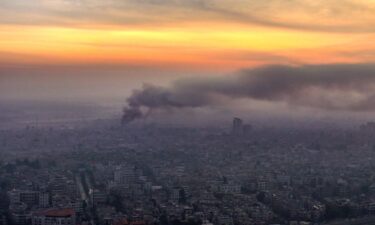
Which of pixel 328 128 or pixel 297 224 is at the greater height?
pixel 328 128

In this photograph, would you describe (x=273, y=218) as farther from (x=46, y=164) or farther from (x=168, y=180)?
(x=46, y=164)

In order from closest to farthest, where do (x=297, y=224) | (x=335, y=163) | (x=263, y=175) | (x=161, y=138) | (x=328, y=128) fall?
(x=297, y=224) < (x=263, y=175) < (x=335, y=163) < (x=161, y=138) < (x=328, y=128)

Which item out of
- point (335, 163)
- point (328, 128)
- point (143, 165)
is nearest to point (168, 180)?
point (143, 165)

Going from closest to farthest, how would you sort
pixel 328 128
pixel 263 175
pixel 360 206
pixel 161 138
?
pixel 360 206 → pixel 263 175 → pixel 161 138 → pixel 328 128

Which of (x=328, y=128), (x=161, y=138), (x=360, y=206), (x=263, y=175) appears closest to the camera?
(x=360, y=206)

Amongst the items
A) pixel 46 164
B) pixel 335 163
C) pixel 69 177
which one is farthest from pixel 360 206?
pixel 46 164

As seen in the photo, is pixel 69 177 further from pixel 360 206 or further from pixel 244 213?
pixel 360 206

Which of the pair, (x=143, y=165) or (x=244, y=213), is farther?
(x=143, y=165)

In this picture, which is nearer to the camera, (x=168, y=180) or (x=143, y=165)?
(x=168, y=180)

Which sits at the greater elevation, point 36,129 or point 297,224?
point 36,129
